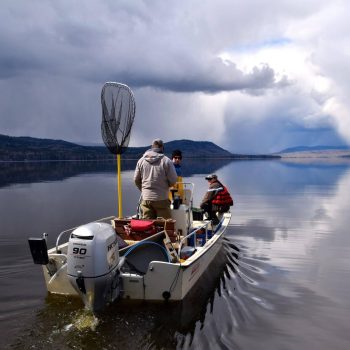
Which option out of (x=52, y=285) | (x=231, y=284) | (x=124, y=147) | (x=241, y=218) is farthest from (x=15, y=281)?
(x=241, y=218)

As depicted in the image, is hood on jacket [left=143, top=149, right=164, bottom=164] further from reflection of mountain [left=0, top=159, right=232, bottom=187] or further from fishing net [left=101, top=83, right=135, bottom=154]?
reflection of mountain [left=0, top=159, right=232, bottom=187]

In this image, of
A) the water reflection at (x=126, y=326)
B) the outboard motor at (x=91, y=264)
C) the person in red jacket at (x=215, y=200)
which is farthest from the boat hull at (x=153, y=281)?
the person in red jacket at (x=215, y=200)

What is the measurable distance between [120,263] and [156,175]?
2.54 metres

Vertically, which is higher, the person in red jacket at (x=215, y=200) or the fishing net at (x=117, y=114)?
the fishing net at (x=117, y=114)

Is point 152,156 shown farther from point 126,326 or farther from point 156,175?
point 126,326

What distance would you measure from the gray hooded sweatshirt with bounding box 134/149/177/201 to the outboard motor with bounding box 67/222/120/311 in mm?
2625

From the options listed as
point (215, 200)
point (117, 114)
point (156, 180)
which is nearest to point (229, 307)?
point (156, 180)

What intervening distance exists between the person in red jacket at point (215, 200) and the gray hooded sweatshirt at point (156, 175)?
12.9 ft

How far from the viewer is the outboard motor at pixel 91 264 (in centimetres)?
624

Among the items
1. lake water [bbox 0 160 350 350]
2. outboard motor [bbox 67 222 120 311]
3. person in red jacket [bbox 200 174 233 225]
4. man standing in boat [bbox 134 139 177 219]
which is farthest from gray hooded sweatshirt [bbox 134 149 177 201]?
person in red jacket [bbox 200 174 233 225]

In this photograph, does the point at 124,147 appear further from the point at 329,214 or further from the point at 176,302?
the point at 329,214

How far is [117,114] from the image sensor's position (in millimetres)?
9531

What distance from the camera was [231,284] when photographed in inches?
357

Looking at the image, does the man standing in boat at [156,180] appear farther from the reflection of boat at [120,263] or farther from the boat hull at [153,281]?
the boat hull at [153,281]
